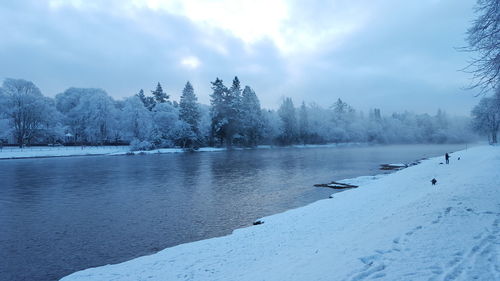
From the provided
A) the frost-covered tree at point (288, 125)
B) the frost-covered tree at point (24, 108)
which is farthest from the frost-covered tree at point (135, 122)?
the frost-covered tree at point (288, 125)

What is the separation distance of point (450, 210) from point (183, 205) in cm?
1534

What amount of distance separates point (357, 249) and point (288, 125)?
114644 mm

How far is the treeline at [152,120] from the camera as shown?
71.0 meters

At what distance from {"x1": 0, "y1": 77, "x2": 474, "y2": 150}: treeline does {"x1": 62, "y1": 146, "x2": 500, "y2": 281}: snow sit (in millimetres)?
72597

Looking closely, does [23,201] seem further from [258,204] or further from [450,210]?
[450,210]

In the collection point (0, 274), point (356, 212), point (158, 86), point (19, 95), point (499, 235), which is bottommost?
point (0, 274)

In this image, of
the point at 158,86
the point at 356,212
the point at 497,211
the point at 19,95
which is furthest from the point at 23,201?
the point at 158,86

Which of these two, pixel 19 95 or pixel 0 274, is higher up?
pixel 19 95

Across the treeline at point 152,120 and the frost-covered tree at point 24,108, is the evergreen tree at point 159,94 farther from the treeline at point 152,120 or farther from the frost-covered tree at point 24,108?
the frost-covered tree at point 24,108

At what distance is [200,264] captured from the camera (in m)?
9.41

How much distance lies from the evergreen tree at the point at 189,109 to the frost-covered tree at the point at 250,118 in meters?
17.1

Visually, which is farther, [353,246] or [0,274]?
[0,274]

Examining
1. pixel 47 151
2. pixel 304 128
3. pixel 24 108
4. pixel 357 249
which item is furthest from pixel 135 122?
pixel 357 249

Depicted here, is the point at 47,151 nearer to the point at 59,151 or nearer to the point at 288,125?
the point at 59,151
